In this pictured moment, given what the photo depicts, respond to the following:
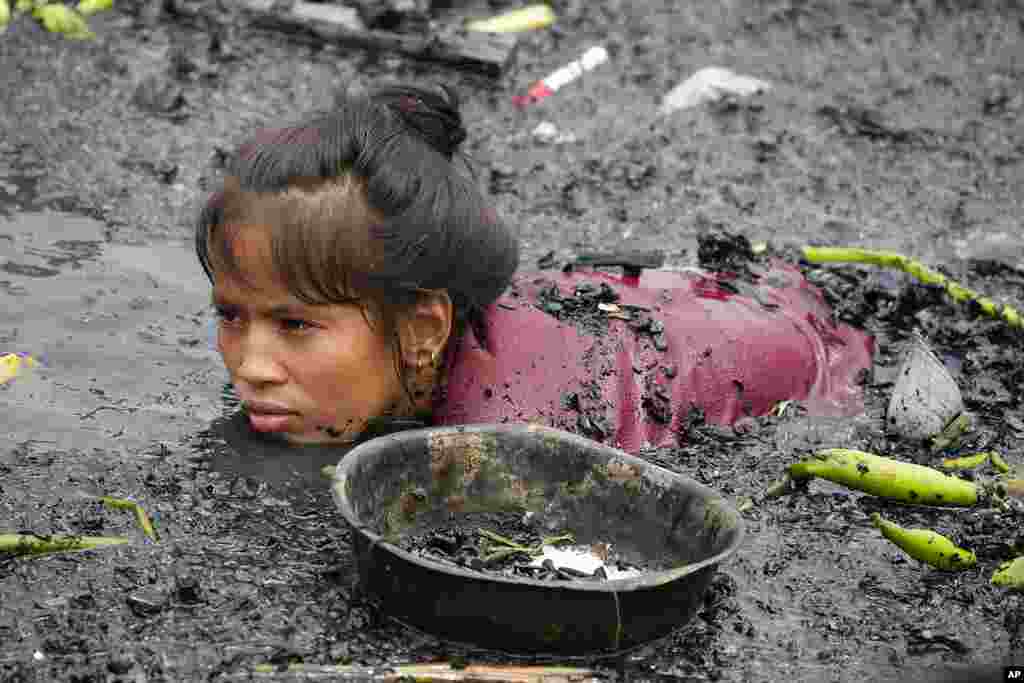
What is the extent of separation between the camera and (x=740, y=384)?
Answer: 3.83 m

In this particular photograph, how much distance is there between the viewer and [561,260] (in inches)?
188

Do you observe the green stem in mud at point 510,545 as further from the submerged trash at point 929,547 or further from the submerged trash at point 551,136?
the submerged trash at point 551,136

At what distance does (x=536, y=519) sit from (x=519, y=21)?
408cm

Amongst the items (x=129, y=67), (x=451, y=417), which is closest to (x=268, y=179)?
(x=451, y=417)

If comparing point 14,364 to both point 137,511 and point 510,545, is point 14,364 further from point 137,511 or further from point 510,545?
point 510,545

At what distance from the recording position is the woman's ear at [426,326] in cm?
343

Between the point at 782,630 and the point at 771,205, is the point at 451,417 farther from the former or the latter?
the point at 771,205

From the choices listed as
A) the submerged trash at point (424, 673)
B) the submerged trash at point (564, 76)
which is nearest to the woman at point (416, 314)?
the submerged trash at point (424, 673)

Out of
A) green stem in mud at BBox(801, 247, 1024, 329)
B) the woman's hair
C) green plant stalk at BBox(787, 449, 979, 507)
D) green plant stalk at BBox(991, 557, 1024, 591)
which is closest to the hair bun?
the woman's hair

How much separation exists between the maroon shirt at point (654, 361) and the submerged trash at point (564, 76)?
2.04 metres

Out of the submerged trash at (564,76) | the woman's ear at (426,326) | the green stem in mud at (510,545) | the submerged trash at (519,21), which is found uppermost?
the submerged trash at (519,21)

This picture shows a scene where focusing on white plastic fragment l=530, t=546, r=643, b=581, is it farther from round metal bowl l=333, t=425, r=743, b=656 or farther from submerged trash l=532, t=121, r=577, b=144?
submerged trash l=532, t=121, r=577, b=144

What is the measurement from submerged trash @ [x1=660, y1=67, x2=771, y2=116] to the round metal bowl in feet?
10.6

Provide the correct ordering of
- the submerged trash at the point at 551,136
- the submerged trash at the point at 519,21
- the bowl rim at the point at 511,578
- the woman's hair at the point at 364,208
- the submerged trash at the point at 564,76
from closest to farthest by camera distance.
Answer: the bowl rim at the point at 511,578 < the woman's hair at the point at 364,208 < the submerged trash at the point at 551,136 < the submerged trash at the point at 564,76 < the submerged trash at the point at 519,21
